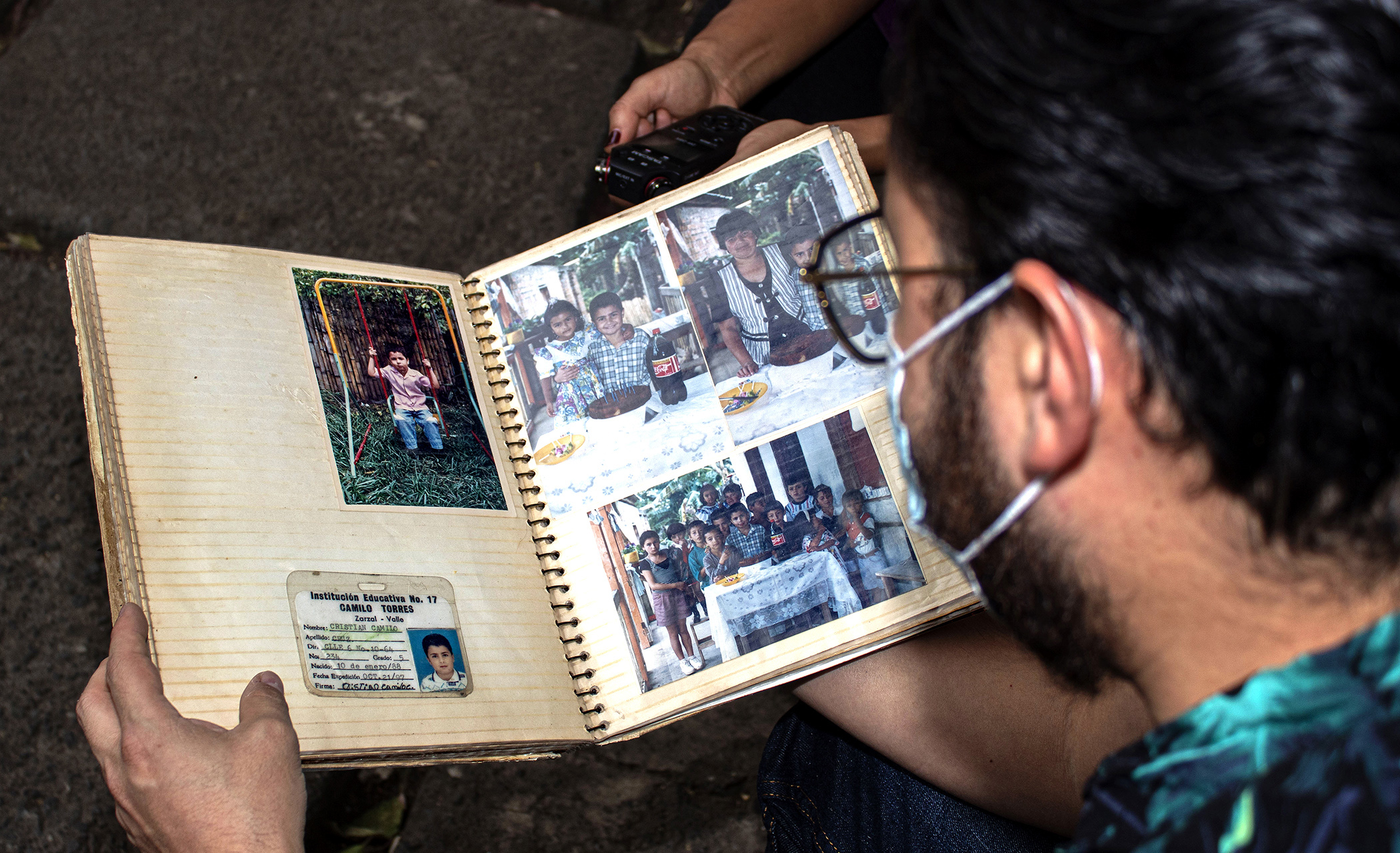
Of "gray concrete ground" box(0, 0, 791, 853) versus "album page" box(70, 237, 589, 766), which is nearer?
"album page" box(70, 237, 589, 766)

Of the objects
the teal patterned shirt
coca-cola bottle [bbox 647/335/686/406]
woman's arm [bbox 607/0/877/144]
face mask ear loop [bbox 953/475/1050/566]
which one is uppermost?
woman's arm [bbox 607/0/877/144]

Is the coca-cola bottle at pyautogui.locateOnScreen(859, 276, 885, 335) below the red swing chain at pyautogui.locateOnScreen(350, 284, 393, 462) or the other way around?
below

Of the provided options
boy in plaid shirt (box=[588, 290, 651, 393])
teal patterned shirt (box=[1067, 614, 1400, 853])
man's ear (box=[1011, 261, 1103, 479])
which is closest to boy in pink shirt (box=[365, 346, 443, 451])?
boy in plaid shirt (box=[588, 290, 651, 393])

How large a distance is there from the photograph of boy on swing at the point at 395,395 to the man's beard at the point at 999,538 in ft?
1.89

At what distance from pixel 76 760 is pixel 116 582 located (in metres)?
0.99

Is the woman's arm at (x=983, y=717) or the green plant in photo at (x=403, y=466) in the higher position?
the green plant in photo at (x=403, y=466)

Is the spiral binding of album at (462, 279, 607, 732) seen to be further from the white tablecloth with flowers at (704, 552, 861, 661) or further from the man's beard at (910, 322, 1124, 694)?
the man's beard at (910, 322, 1124, 694)

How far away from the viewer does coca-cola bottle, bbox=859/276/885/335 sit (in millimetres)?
1162

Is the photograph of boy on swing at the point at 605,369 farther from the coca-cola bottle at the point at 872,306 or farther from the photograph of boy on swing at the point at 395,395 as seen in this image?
the coca-cola bottle at the point at 872,306

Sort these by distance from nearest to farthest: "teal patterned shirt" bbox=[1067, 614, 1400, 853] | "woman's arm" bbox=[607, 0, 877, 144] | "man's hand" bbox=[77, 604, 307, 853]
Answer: "teal patterned shirt" bbox=[1067, 614, 1400, 853] → "man's hand" bbox=[77, 604, 307, 853] → "woman's arm" bbox=[607, 0, 877, 144]

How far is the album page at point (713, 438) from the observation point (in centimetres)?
111

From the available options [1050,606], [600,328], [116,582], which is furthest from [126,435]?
[1050,606]

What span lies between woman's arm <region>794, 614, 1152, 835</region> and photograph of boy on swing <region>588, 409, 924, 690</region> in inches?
6.2

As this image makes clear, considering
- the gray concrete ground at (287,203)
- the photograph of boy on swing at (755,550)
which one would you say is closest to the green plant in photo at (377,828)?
the gray concrete ground at (287,203)
